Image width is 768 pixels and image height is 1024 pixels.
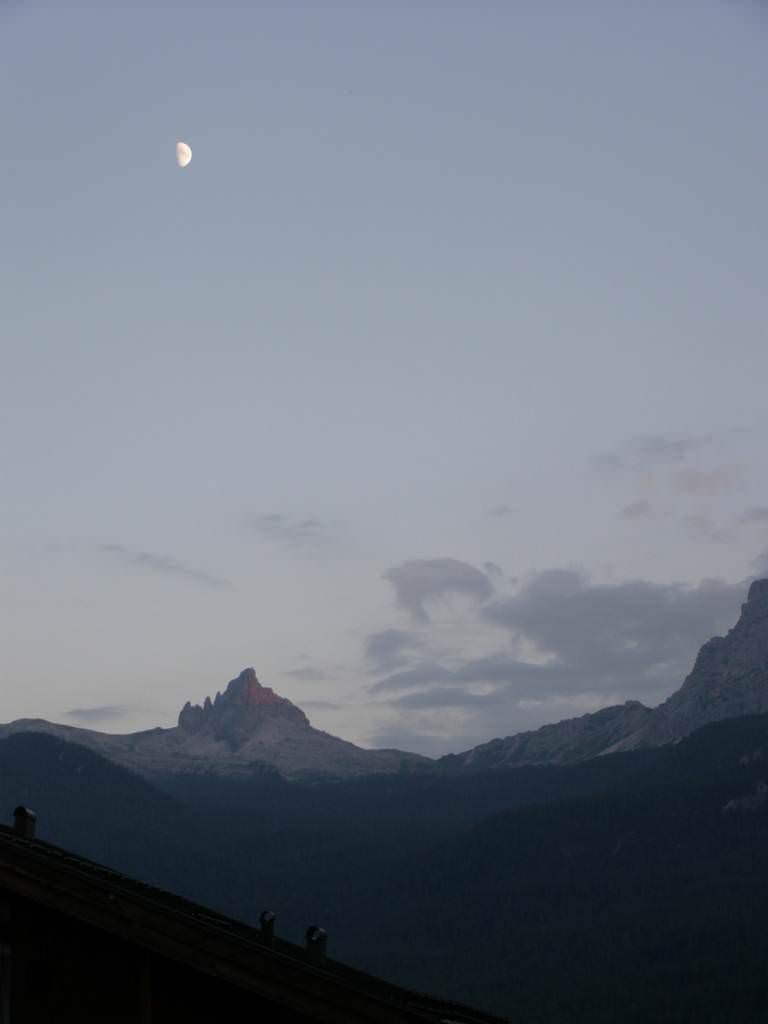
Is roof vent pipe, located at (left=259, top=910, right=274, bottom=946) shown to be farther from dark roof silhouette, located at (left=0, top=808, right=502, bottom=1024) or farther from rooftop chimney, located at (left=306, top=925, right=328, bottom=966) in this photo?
dark roof silhouette, located at (left=0, top=808, right=502, bottom=1024)

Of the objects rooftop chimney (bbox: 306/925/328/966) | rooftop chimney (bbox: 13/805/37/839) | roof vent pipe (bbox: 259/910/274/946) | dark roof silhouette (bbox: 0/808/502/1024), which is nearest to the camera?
dark roof silhouette (bbox: 0/808/502/1024)

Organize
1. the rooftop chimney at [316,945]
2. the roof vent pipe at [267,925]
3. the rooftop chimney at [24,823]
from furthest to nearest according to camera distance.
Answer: the roof vent pipe at [267,925], the rooftop chimney at [316,945], the rooftop chimney at [24,823]

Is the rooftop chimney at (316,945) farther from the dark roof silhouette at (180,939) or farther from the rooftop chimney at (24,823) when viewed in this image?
the dark roof silhouette at (180,939)

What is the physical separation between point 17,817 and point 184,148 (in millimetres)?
100322

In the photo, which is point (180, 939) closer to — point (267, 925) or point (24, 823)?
point (24, 823)

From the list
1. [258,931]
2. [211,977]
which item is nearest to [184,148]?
[258,931]

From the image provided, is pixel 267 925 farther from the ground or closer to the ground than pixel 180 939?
farther from the ground

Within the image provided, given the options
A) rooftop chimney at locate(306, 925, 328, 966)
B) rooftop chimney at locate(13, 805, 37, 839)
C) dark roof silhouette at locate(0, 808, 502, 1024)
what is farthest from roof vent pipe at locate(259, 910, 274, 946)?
dark roof silhouette at locate(0, 808, 502, 1024)

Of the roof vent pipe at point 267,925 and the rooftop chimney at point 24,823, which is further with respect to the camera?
the roof vent pipe at point 267,925

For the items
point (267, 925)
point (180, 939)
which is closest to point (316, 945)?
point (267, 925)

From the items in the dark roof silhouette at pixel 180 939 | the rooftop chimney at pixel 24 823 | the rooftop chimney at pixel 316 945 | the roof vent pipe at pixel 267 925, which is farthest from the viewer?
the roof vent pipe at pixel 267 925

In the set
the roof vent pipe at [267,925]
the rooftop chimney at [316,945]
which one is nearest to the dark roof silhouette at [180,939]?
the rooftop chimney at [316,945]

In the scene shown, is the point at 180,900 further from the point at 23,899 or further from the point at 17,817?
the point at 23,899

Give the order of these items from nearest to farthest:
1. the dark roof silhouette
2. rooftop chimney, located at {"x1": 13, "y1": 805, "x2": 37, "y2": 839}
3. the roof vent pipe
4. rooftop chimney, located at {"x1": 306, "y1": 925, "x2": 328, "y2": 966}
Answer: the dark roof silhouette → rooftop chimney, located at {"x1": 13, "y1": 805, "x2": 37, "y2": 839} → rooftop chimney, located at {"x1": 306, "y1": 925, "x2": 328, "y2": 966} → the roof vent pipe
